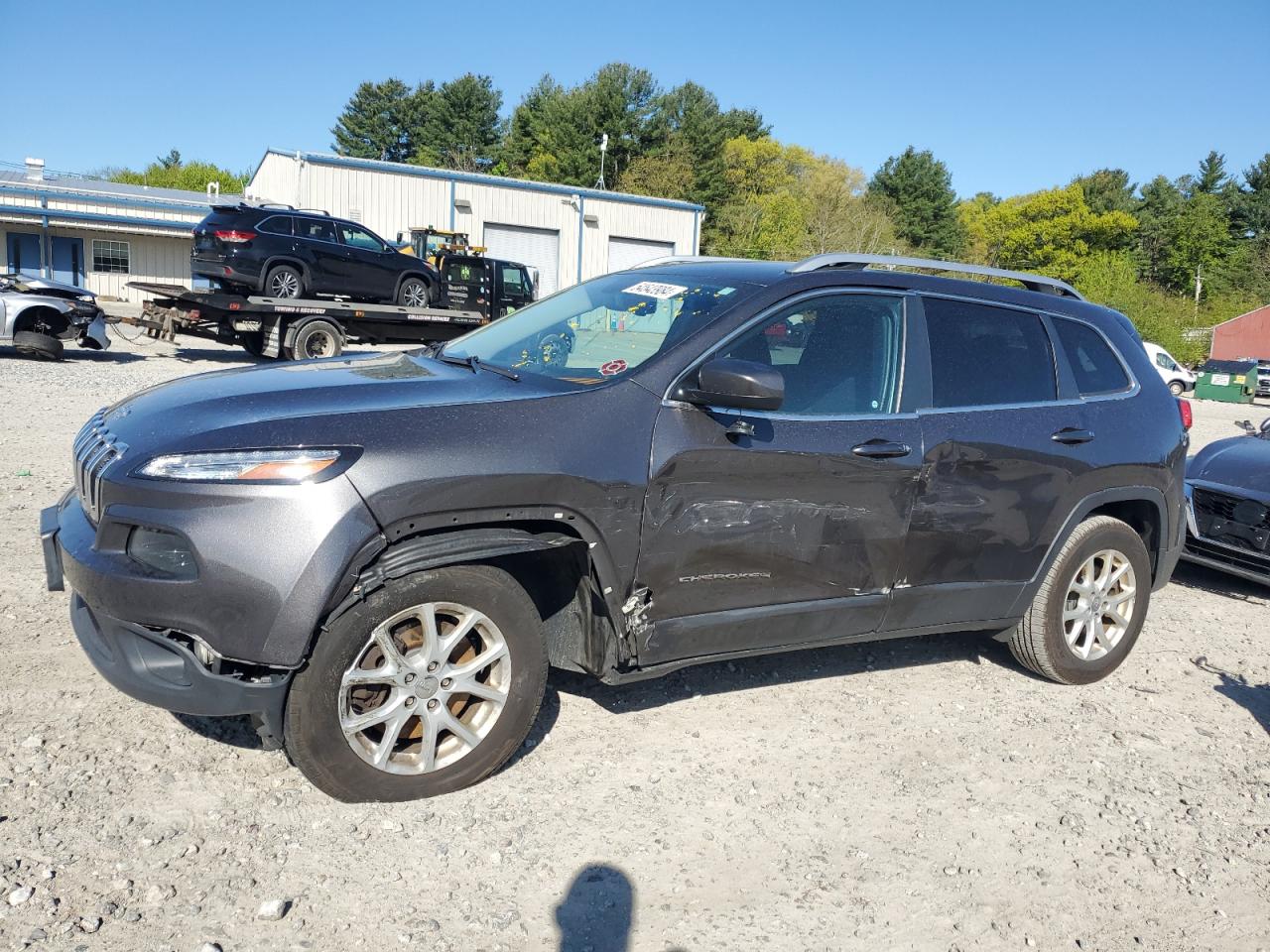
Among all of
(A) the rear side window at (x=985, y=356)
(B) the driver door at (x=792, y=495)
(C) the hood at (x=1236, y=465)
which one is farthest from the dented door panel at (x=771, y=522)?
(C) the hood at (x=1236, y=465)

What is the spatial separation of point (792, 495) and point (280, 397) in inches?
72.3

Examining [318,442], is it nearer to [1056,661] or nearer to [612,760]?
[612,760]

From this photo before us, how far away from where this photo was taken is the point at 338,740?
3.25 metres

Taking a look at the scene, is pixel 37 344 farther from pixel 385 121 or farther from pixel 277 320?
pixel 385 121

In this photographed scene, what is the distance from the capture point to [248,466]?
3.10m

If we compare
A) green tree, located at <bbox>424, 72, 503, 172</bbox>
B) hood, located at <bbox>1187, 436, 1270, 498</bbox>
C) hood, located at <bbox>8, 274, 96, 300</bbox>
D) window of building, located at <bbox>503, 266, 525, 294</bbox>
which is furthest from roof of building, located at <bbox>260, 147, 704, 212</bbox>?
green tree, located at <bbox>424, 72, 503, 172</bbox>

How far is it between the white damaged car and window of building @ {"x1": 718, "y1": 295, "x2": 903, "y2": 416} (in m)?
15.1

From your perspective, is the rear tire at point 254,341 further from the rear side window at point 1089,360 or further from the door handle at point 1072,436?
the door handle at point 1072,436

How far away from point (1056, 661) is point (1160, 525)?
36.5 inches

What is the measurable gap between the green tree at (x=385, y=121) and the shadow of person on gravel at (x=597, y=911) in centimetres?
8572

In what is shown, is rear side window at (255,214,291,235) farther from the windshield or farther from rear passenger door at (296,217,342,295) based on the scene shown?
the windshield

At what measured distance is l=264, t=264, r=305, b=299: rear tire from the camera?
56.4 feet

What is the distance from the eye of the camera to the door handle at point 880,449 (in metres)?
Answer: 4.06

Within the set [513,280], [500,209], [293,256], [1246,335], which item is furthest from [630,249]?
[1246,335]
